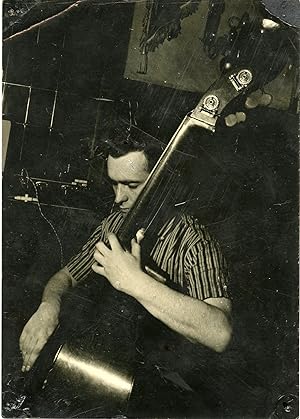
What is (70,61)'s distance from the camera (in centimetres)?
128

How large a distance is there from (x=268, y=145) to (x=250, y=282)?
26 centimetres

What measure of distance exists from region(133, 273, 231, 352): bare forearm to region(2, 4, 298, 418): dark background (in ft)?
0.14

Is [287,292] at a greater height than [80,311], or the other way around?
[287,292]

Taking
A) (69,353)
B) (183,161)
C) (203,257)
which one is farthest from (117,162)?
(69,353)

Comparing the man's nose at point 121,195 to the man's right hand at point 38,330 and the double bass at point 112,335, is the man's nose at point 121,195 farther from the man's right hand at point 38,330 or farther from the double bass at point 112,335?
the man's right hand at point 38,330

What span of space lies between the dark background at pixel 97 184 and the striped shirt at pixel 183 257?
21mm

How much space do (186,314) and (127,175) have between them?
275 mm

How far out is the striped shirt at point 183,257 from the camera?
1260mm

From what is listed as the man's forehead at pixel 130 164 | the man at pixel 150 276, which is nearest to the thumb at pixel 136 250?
the man at pixel 150 276

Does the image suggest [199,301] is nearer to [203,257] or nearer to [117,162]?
[203,257]

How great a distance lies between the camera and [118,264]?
1270mm

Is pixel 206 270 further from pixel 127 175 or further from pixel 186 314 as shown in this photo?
pixel 127 175

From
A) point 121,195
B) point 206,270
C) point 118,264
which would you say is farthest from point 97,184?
point 206,270

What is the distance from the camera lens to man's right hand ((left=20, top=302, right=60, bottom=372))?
1.28 metres
